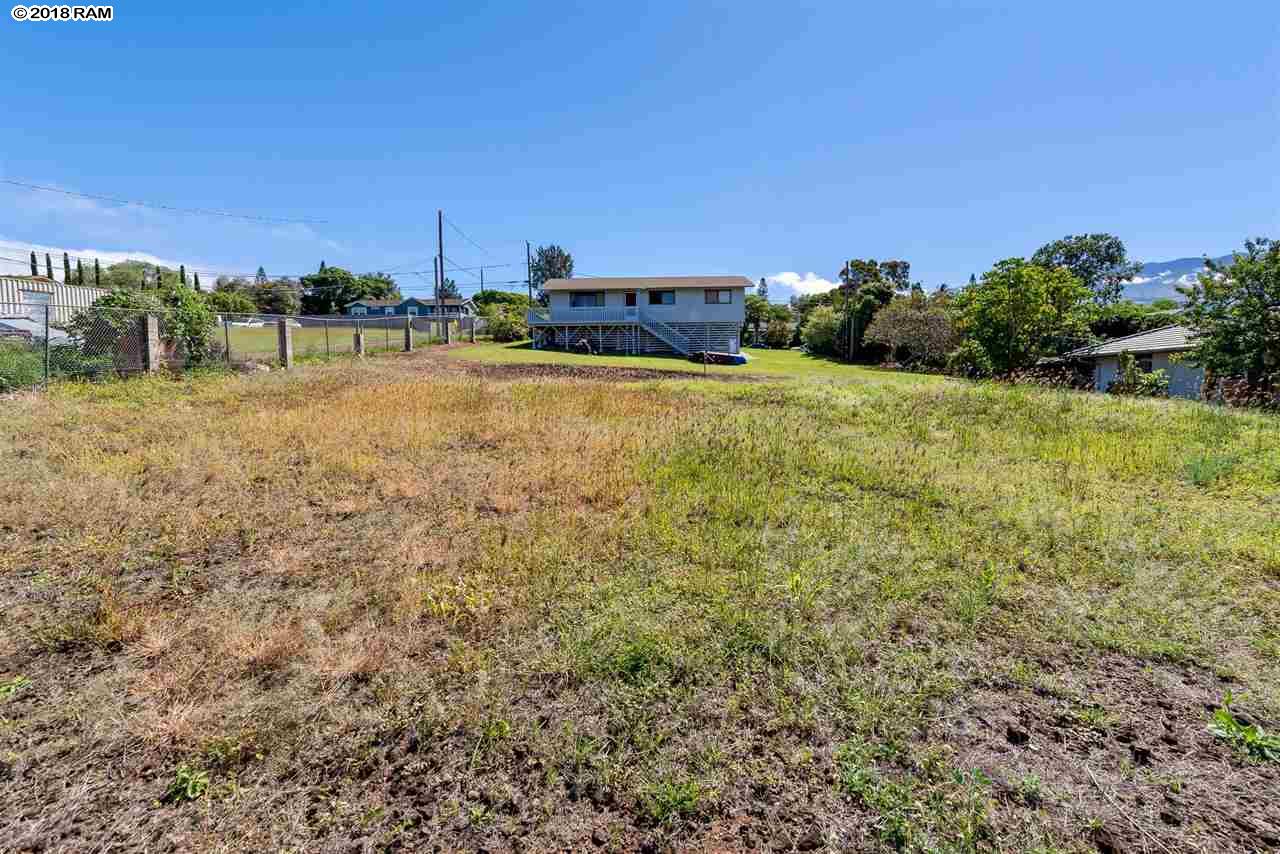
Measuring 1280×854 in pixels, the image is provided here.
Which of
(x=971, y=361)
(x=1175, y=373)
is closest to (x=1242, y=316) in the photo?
(x=1175, y=373)

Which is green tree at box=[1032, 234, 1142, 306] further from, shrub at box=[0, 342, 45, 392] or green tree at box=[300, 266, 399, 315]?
green tree at box=[300, 266, 399, 315]

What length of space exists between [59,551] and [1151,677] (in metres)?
7.66

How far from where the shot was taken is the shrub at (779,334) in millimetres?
54812

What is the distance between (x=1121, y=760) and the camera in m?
2.27

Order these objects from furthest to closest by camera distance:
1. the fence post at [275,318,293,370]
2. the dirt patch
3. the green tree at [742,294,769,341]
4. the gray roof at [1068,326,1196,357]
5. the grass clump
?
1. the green tree at [742,294,769,341]
2. the gray roof at [1068,326,1196,357]
3. the fence post at [275,318,293,370]
4. the grass clump
5. the dirt patch

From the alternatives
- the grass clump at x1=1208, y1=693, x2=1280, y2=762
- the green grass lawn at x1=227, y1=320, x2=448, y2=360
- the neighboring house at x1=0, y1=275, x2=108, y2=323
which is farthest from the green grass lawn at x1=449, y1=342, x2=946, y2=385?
the grass clump at x1=1208, y1=693, x2=1280, y2=762

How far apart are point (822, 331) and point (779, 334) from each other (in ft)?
31.3

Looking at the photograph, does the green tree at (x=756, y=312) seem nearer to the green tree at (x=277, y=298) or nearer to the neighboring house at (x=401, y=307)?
the neighboring house at (x=401, y=307)

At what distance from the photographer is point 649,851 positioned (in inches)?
76.0

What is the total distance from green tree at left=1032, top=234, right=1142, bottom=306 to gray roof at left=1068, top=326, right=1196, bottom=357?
105 feet

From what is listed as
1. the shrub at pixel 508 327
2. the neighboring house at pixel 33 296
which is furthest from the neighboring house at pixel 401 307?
the neighboring house at pixel 33 296

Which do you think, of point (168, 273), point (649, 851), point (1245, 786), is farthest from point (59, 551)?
point (168, 273)

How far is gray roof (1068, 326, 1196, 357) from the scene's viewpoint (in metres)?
19.7

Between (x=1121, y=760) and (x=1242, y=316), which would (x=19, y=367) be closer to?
(x=1121, y=760)
